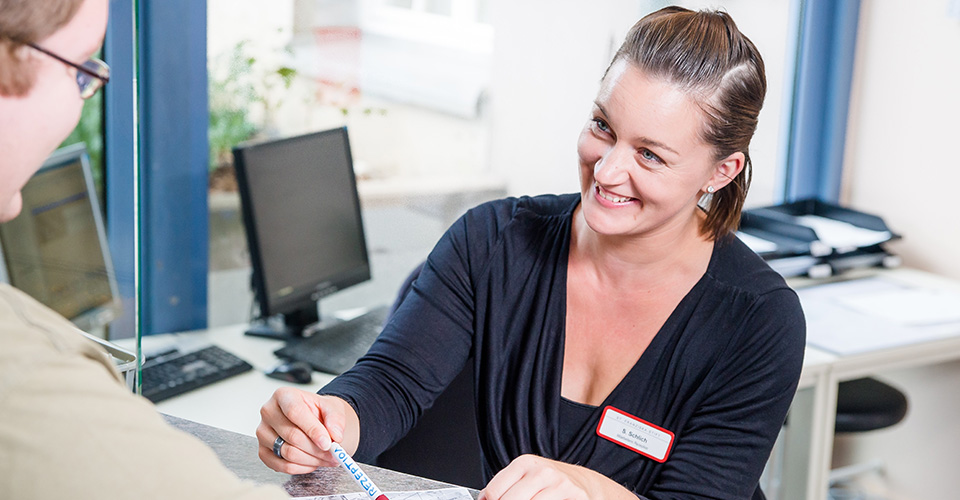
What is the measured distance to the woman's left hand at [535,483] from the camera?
962mm

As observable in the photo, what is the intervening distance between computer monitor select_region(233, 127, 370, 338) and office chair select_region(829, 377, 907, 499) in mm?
1253

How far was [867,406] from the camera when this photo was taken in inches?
92.3

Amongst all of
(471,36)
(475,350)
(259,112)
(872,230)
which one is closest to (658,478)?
(475,350)

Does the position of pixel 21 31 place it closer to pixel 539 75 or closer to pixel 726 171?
pixel 726 171

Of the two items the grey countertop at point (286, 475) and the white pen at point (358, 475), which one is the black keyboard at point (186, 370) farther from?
the white pen at point (358, 475)

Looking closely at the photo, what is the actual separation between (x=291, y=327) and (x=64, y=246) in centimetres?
53

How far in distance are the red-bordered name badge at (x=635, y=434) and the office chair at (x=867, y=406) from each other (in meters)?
1.23

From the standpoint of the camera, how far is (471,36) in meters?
2.43

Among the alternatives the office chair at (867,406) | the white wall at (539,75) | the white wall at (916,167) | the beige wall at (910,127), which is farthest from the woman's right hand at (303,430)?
the beige wall at (910,127)

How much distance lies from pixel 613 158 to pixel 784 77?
6.66 feet

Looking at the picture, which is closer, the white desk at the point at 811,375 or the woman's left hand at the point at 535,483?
the woman's left hand at the point at 535,483

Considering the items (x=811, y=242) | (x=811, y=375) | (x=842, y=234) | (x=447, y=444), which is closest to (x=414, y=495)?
(x=447, y=444)

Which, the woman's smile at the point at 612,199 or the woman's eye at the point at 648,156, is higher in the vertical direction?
the woman's eye at the point at 648,156

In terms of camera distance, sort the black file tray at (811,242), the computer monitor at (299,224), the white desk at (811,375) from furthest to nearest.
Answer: the black file tray at (811,242), the white desk at (811,375), the computer monitor at (299,224)
